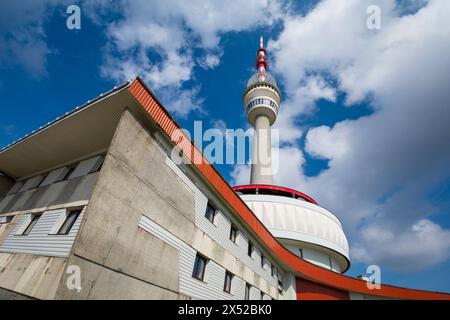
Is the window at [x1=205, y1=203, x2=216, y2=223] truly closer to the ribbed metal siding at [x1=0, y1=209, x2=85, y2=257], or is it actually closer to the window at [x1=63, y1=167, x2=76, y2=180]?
the ribbed metal siding at [x1=0, y1=209, x2=85, y2=257]

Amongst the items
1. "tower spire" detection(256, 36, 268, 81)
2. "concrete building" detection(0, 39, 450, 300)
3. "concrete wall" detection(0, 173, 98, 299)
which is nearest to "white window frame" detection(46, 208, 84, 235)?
"concrete building" detection(0, 39, 450, 300)

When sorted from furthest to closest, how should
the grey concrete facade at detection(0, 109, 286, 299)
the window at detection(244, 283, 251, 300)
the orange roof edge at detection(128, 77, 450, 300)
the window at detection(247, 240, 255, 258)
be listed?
the window at detection(247, 240, 255, 258)
the window at detection(244, 283, 251, 300)
the orange roof edge at detection(128, 77, 450, 300)
the grey concrete facade at detection(0, 109, 286, 299)

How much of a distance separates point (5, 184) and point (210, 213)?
47.3 feet

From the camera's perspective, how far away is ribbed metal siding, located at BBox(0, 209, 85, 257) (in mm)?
7941

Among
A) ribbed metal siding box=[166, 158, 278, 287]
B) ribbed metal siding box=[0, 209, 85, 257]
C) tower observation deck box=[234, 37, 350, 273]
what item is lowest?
ribbed metal siding box=[0, 209, 85, 257]

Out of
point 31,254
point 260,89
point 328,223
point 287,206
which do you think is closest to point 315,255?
point 328,223

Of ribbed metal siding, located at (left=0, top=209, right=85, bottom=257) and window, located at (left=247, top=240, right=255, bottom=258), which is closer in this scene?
ribbed metal siding, located at (left=0, top=209, right=85, bottom=257)

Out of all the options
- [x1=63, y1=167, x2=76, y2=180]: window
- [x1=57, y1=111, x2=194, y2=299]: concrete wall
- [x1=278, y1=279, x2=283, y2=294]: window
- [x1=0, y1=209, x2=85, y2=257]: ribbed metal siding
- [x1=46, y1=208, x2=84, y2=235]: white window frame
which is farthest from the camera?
[x1=278, y1=279, x2=283, y2=294]: window

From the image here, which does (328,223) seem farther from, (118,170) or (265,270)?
(118,170)

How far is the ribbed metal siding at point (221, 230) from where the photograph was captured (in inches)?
468

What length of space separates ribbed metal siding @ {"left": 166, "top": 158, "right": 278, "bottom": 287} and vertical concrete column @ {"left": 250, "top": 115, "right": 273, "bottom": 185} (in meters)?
25.9

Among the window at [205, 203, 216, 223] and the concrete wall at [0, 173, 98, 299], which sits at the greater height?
the window at [205, 203, 216, 223]

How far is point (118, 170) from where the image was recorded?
8.49 m

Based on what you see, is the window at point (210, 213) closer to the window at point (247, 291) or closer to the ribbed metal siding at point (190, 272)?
the ribbed metal siding at point (190, 272)
